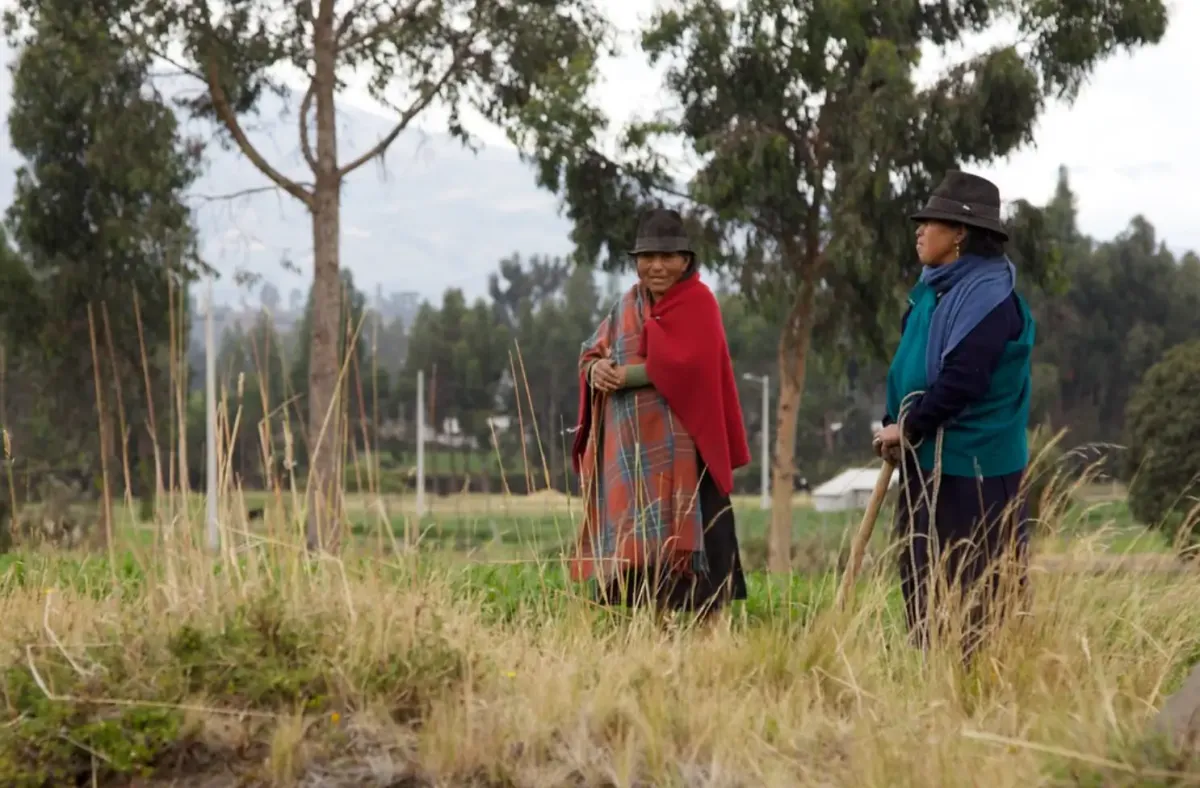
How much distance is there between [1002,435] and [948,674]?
992 millimetres

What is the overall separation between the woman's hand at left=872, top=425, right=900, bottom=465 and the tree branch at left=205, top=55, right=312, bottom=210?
51.4 ft

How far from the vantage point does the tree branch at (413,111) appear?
795 inches

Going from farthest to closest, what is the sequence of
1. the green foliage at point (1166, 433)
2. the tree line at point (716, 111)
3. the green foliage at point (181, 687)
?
the green foliage at point (1166, 433) → the tree line at point (716, 111) → the green foliage at point (181, 687)

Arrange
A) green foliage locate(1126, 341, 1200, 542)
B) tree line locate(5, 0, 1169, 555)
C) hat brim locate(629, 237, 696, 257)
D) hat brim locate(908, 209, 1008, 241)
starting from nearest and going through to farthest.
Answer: hat brim locate(908, 209, 1008, 241), hat brim locate(629, 237, 696, 257), tree line locate(5, 0, 1169, 555), green foliage locate(1126, 341, 1200, 542)

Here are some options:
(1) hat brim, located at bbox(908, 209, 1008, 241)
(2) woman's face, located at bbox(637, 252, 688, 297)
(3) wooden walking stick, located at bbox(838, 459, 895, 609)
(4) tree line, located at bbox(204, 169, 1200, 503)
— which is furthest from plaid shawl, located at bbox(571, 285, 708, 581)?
(4) tree line, located at bbox(204, 169, 1200, 503)

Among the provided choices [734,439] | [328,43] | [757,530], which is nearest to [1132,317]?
[757,530]

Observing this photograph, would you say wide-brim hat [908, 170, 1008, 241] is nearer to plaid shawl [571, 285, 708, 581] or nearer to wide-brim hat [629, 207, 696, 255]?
wide-brim hat [629, 207, 696, 255]

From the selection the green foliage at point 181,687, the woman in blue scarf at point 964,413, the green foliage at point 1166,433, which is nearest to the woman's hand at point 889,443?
the woman in blue scarf at point 964,413

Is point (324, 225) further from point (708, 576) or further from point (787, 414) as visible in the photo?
point (708, 576)

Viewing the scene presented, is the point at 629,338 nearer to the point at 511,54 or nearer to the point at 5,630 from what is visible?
the point at 5,630

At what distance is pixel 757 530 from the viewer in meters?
49.4

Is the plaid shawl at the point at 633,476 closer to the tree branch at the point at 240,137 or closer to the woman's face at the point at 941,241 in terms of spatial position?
the woman's face at the point at 941,241

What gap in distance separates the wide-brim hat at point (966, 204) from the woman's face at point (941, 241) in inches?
0.9

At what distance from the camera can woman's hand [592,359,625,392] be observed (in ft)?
19.6
